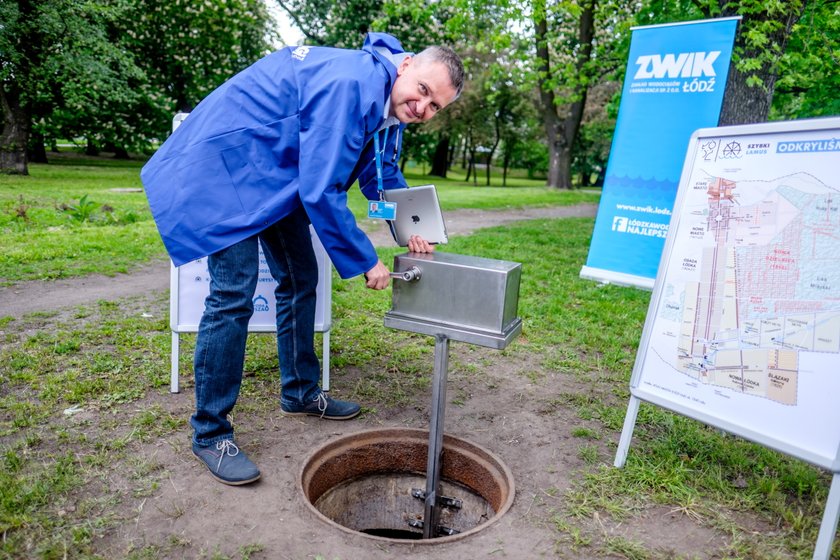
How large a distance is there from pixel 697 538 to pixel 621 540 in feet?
1.09

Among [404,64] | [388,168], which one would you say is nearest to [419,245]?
[388,168]

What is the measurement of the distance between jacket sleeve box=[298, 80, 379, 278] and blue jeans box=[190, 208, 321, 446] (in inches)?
17.6

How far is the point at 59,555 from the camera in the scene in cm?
214

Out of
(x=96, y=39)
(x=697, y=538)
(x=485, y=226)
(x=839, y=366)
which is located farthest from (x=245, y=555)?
(x=96, y=39)

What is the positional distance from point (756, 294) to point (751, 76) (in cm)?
564

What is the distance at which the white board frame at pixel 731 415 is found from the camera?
2.25m

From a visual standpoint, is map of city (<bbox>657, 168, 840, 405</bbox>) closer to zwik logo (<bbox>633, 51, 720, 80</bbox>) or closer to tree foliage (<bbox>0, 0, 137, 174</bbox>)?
zwik logo (<bbox>633, 51, 720, 80</bbox>)

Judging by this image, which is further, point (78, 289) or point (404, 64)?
point (78, 289)

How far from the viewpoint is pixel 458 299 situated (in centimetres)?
268

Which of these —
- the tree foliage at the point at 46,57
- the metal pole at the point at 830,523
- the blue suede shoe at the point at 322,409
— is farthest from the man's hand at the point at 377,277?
the tree foliage at the point at 46,57

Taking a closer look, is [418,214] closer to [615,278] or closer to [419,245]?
[419,245]

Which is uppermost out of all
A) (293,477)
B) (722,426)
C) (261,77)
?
(261,77)

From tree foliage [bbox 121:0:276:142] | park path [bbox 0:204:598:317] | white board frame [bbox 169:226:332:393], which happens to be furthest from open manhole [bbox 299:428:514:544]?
tree foliage [bbox 121:0:276:142]

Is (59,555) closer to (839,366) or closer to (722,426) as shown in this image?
(722,426)
